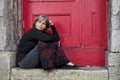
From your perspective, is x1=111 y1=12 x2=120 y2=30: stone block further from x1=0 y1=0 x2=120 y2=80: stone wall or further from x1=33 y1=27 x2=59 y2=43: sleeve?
x1=33 y1=27 x2=59 y2=43: sleeve

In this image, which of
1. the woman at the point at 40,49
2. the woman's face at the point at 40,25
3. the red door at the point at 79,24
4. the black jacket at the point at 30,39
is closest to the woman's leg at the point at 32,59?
the woman at the point at 40,49

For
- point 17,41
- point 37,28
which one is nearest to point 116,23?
point 37,28

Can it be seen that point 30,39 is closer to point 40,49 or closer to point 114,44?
point 40,49

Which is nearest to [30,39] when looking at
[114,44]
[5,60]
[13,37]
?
[13,37]

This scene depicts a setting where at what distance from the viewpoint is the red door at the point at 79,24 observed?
17.9ft

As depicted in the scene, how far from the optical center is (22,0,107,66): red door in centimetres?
544

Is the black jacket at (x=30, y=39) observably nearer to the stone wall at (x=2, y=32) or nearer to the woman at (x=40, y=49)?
the woman at (x=40, y=49)

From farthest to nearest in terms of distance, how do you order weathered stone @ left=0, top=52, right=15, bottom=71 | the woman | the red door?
the red door < weathered stone @ left=0, top=52, right=15, bottom=71 < the woman

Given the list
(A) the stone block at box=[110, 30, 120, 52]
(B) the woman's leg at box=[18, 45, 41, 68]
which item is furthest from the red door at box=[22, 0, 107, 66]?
(B) the woman's leg at box=[18, 45, 41, 68]

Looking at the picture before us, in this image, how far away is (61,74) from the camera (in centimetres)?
500

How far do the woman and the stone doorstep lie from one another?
0.10m

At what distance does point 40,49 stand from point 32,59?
0.20 metres

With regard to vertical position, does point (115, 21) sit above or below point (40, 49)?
above

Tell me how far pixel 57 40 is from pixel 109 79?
0.98m
